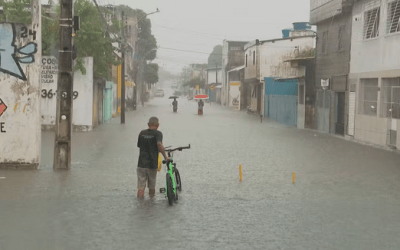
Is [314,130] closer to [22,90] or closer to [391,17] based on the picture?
[391,17]

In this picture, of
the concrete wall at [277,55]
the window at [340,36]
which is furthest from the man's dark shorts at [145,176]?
the concrete wall at [277,55]

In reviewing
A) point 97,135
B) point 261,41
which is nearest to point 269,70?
point 261,41

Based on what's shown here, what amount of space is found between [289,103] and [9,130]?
97.9ft

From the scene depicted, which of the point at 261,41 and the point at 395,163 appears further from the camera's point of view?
the point at 261,41

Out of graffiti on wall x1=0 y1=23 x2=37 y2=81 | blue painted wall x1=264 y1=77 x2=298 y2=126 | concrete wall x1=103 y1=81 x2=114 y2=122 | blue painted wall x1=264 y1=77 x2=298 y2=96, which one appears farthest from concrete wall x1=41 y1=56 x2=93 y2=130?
blue painted wall x1=264 y1=77 x2=298 y2=96

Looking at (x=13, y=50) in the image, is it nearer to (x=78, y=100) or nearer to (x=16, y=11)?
(x=16, y=11)

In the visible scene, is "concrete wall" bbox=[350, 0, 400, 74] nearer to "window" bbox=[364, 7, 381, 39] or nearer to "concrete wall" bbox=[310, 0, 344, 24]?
"window" bbox=[364, 7, 381, 39]

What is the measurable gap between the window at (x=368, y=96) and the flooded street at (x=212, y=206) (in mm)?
6654

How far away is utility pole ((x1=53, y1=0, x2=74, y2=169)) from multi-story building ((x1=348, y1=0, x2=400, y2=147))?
1281 cm

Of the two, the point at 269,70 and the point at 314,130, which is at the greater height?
the point at 269,70

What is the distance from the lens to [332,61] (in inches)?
1273

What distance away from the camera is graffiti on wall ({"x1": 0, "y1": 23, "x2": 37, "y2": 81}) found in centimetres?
1520

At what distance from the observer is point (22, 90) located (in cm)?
1539

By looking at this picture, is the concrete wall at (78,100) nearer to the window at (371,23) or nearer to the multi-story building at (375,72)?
the multi-story building at (375,72)
